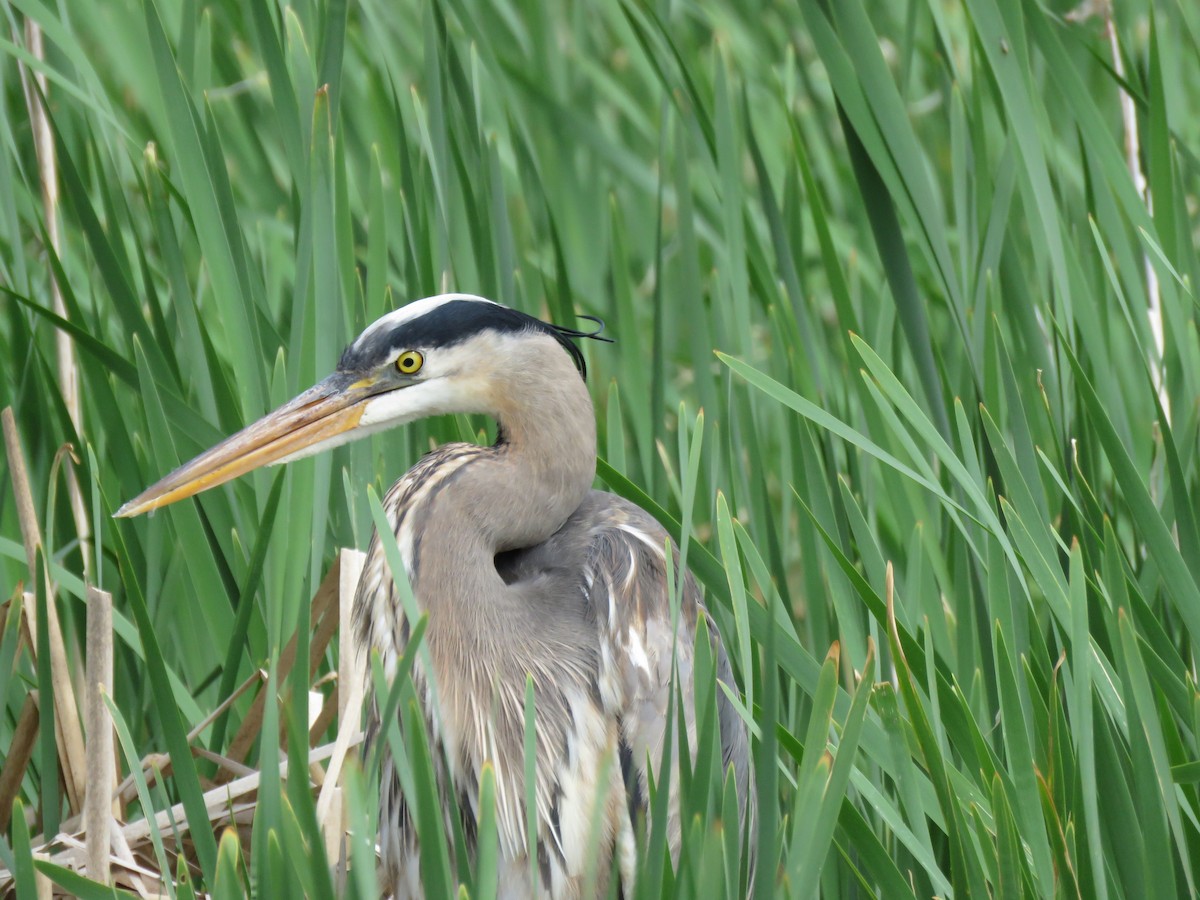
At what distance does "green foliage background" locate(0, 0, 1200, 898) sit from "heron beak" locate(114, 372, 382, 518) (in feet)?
0.12

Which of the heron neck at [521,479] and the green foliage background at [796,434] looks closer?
the green foliage background at [796,434]

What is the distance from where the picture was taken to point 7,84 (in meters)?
2.35

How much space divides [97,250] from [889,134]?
2.91 ft

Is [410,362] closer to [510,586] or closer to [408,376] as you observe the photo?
[408,376]

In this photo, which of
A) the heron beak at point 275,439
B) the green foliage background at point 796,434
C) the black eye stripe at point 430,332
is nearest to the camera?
the green foliage background at point 796,434

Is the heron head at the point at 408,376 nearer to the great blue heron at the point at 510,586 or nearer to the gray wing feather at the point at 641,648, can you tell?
the great blue heron at the point at 510,586

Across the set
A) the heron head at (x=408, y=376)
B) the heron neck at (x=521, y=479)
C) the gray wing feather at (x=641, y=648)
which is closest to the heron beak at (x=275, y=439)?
the heron head at (x=408, y=376)

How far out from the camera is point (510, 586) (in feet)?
5.42

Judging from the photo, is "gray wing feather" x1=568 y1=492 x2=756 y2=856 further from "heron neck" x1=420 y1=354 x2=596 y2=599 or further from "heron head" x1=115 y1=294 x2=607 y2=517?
"heron head" x1=115 y1=294 x2=607 y2=517

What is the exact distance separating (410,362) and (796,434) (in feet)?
1.68

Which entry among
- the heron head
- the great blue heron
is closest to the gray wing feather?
the great blue heron

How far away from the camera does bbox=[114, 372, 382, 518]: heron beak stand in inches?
58.2

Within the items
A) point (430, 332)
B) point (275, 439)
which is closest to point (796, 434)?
point (430, 332)

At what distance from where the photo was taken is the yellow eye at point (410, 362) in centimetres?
164
